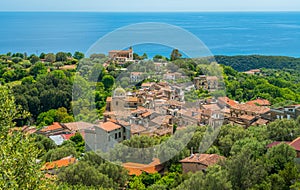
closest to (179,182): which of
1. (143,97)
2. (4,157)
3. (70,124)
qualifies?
(143,97)

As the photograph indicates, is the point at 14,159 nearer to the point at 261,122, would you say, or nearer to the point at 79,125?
the point at 79,125

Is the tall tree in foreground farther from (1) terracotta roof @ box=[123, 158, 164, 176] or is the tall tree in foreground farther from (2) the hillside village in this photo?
(1) terracotta roof @ box=[123, 158, 164, 176]

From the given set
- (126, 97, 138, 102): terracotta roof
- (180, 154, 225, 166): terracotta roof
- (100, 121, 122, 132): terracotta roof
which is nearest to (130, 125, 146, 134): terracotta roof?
(100, 121, 122, 132): terracotta roof

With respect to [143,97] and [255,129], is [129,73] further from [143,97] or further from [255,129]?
[255,129]

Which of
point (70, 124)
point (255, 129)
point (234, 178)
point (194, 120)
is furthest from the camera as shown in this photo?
point (70, 124)

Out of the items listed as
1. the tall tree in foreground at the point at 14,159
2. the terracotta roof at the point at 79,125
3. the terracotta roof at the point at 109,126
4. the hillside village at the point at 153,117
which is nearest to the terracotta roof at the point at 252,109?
the hillside village at the point at 153,117

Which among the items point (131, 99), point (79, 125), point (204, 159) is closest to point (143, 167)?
point (204, 159)
